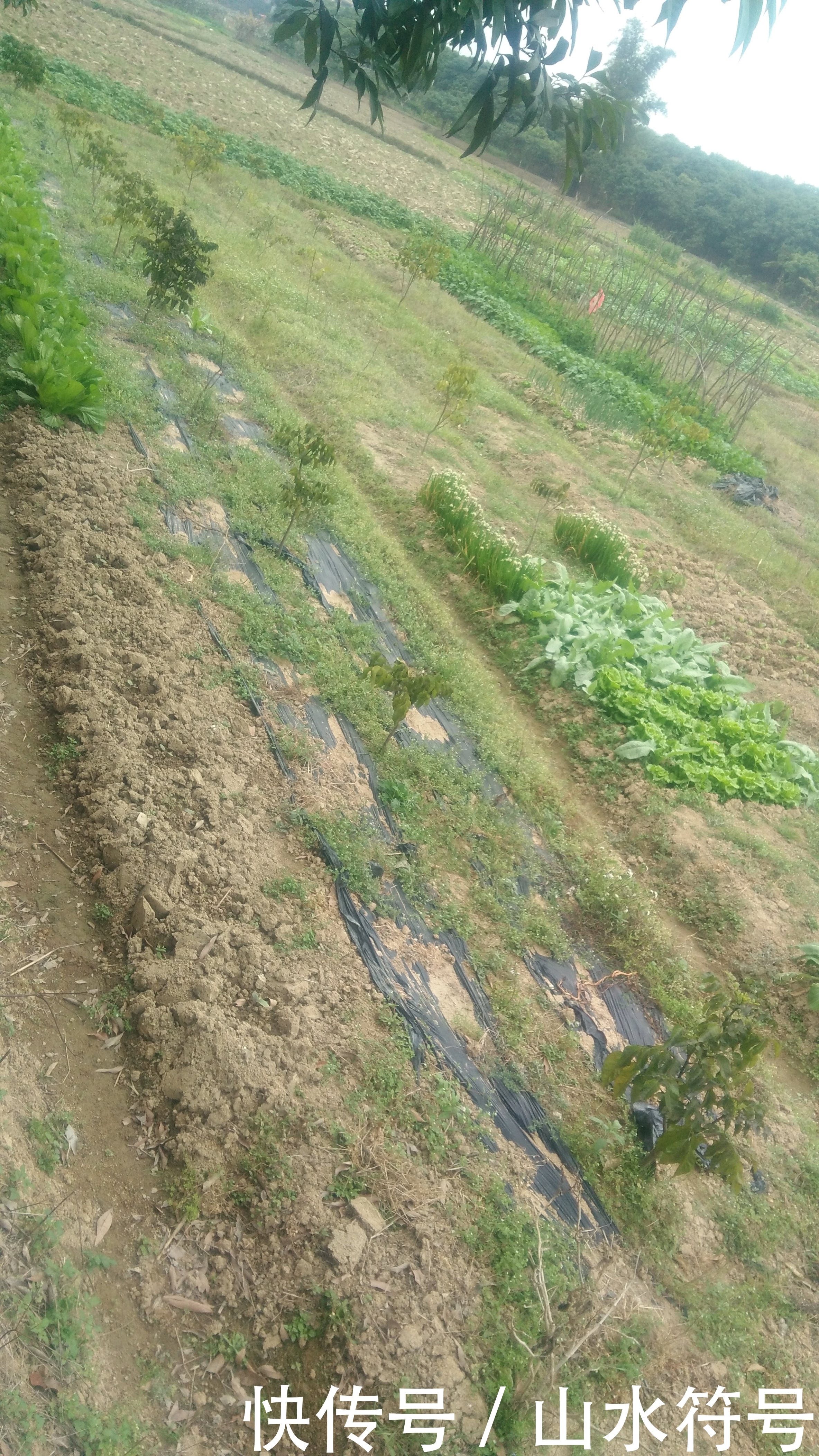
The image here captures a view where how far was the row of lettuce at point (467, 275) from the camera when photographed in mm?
14359

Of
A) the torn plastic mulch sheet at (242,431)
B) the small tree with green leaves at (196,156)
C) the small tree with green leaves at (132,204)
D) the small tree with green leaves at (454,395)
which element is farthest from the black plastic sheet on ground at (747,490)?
the small tree with green leaves at (196,156)

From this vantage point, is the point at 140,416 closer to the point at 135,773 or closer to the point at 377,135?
the point at 135,773

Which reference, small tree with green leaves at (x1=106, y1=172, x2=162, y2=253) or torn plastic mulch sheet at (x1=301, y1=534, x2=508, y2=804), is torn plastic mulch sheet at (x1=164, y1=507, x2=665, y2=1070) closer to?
torn plastic mulch sheet at (x1=301, y1=534, x2=508, y2=804)

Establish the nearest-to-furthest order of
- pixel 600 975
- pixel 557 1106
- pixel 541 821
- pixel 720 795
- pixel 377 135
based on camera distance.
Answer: pixel 557 1106 < pixel 600 975 < pixel 541 821 < pixel 720 795 < pixel 377 135

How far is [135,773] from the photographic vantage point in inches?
151

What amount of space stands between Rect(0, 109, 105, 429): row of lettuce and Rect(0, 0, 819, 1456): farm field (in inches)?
7.3

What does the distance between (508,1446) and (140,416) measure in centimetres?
613

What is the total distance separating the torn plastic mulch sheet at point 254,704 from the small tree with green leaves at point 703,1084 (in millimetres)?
2017

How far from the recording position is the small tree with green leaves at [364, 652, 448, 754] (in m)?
4.75

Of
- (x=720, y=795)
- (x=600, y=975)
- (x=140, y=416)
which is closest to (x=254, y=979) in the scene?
(x=600, y=975)

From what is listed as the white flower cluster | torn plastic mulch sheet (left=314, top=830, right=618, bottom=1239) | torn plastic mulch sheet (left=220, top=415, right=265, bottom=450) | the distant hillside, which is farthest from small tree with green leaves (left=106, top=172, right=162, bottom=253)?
the distant hillside

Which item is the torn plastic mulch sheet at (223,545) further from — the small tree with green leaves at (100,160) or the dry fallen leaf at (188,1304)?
the small tree with green leaves at (100,160)

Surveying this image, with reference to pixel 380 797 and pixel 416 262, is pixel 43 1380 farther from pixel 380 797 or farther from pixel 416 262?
pixel 416 262

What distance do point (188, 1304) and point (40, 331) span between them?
5.67m
